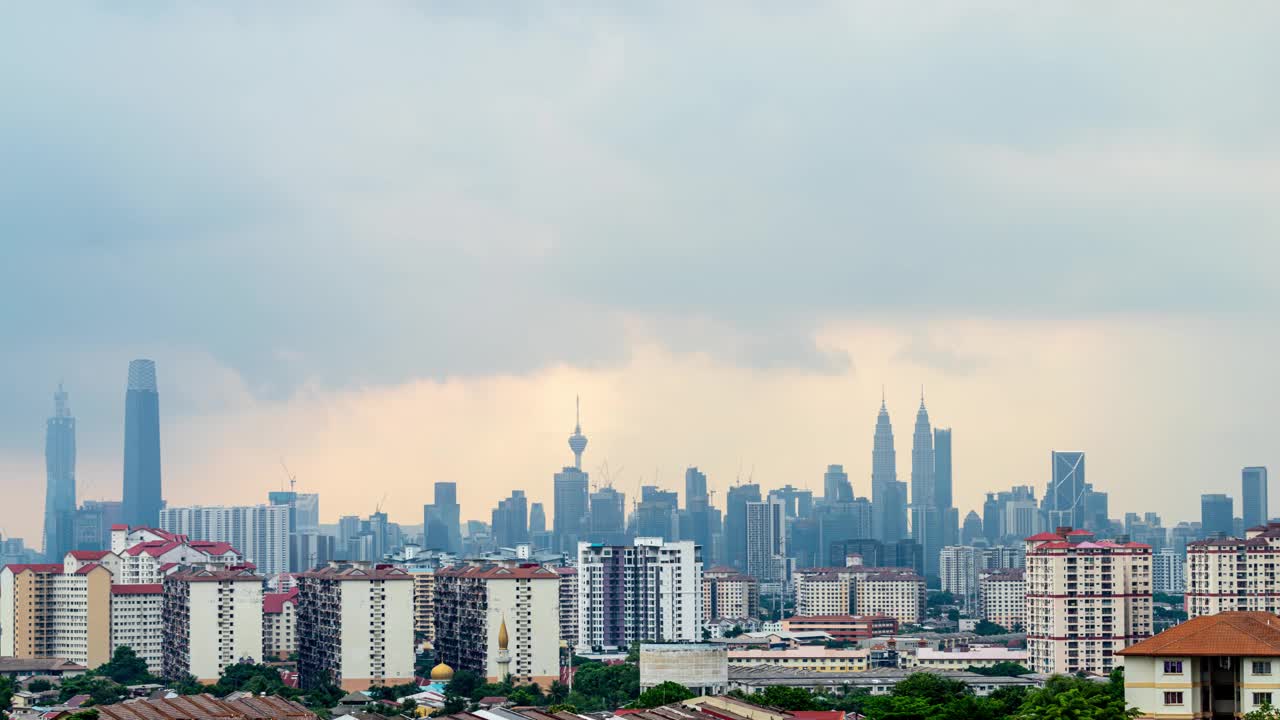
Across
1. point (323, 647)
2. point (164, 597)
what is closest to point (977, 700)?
point (323, 647)

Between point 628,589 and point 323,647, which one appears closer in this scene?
point 323,647

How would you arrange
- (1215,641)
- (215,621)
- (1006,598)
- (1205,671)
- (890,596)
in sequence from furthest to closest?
(890,596) < (1006,598) < (215,621) < (1205,671) < (1215,641)

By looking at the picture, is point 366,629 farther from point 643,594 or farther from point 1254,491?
point 1254,491

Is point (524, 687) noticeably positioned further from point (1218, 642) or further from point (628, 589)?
point (1218, 642)

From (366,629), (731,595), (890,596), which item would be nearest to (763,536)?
(731,595)

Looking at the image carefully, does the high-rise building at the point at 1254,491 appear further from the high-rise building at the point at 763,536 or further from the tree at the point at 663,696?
the tree at the point at 663,696

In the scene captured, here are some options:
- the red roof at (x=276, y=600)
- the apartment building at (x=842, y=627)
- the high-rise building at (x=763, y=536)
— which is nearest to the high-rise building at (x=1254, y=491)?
the high-rise building at (x=763, y=536)
